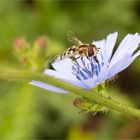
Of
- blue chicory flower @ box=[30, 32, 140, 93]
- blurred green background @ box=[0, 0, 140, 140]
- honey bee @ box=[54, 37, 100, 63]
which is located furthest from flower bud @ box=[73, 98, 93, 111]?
blurred green background @ box=[0, 0, 140, 140]

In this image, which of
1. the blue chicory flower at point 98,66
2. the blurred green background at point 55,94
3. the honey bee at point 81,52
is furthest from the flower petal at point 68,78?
the blurred green background at point 55,94

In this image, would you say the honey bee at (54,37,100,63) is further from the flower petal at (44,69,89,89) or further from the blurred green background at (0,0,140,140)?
the blurred green background at (0,0,140,140)

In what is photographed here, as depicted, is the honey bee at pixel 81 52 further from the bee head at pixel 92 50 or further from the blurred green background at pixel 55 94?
the blurred green background at pixel 55 94

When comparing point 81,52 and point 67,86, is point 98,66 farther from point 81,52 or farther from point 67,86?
point 67,86

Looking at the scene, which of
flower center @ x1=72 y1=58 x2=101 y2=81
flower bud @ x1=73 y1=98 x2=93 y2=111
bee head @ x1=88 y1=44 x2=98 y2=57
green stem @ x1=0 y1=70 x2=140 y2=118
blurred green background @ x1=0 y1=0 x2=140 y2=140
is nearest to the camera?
green stem @ x1=0 y1=70 x2=140 y2=118

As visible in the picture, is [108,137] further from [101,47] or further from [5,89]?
[101,47]
